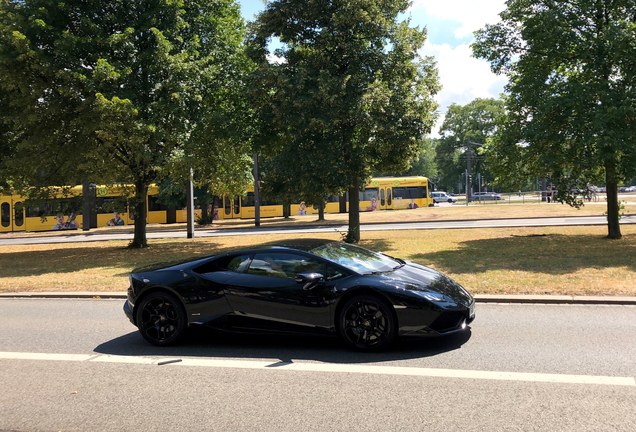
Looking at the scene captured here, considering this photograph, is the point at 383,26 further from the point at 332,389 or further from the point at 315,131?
the point at 332,389

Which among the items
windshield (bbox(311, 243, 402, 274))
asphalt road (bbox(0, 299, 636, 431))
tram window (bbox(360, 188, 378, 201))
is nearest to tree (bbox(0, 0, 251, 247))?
asphalt road (bbox(0, 299, 636, 431))

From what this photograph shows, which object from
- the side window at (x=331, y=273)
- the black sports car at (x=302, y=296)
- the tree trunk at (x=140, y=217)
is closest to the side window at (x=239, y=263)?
the black sports car at (x=302, y=296)

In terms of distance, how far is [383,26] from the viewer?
1828 cm

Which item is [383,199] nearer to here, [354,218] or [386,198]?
[386,198]

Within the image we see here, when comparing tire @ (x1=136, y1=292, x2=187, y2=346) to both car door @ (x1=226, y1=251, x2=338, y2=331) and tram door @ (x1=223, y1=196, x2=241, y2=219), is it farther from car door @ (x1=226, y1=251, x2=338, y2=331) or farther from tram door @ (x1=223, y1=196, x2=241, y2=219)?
tram door @ (x1=223, y1=196, x2=241, y2=219)

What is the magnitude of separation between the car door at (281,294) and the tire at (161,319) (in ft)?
2.40

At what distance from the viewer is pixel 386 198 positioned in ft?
157

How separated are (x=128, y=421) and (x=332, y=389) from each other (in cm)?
171

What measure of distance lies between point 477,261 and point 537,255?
2137 millimetres

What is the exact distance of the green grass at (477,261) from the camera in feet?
31.4

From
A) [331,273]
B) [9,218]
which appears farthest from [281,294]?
[9,218]

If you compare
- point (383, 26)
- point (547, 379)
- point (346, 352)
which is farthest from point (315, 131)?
point (547, 379)

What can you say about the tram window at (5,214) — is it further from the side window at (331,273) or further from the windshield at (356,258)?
the side window at (331,273)

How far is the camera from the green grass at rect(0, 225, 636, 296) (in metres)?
9.59
